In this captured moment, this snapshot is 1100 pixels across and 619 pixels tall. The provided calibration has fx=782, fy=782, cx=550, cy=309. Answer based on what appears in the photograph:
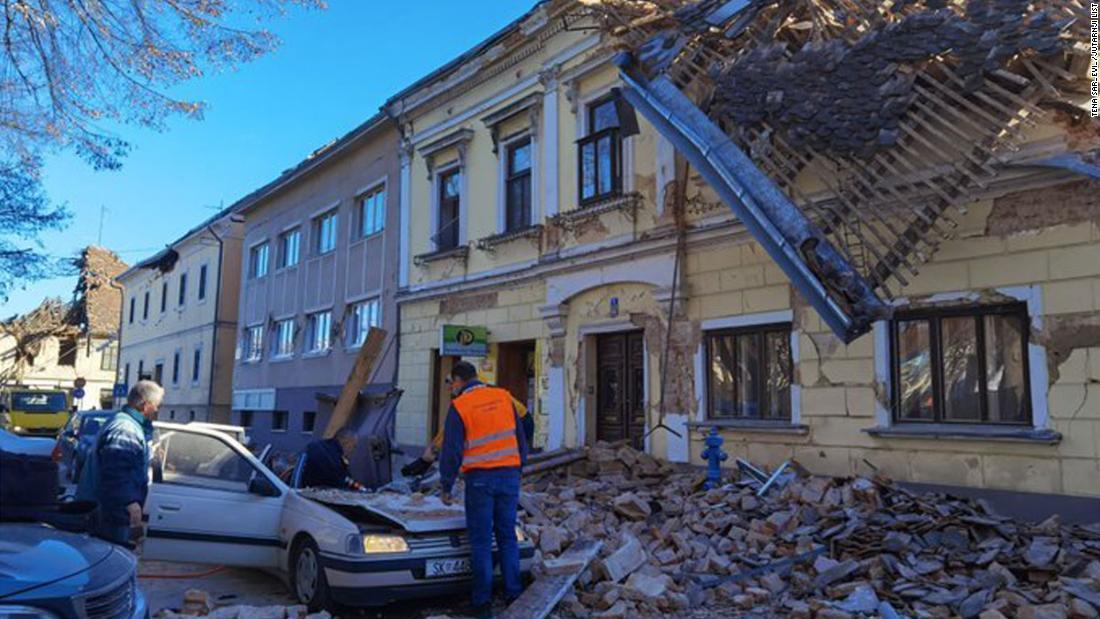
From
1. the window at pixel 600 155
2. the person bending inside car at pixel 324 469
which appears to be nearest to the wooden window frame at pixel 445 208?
the window at pixel 600 155

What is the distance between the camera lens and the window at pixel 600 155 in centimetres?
1220

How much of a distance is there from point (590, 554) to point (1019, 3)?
20.1 ft

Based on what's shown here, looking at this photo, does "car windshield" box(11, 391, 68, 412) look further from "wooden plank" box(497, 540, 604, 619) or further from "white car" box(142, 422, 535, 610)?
"wooden plank" box(497, 540, 604, 619)

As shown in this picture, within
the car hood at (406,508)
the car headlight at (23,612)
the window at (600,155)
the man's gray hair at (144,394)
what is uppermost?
the window at (600,155)

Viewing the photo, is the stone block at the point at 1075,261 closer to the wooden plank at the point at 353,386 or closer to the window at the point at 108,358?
the wooden plank at the point at 353,386

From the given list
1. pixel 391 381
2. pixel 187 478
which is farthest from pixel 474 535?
pixel 391 381

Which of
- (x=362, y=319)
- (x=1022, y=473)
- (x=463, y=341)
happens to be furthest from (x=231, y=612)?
(x=362, y=319)

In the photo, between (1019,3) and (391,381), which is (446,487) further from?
(391,381)

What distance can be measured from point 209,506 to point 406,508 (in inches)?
71.1

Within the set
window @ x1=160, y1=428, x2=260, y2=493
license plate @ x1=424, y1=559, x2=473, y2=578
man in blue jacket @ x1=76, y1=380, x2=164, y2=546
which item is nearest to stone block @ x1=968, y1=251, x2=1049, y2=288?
license plate @ x1=424, y1=559, x2=473, y2=578

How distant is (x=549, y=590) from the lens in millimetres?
5773

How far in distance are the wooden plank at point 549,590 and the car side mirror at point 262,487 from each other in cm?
252

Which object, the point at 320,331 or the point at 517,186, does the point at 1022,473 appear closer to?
the point at 517,186

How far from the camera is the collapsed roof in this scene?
7.16m
